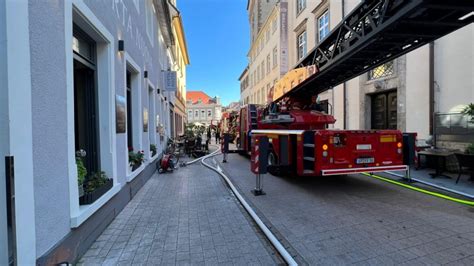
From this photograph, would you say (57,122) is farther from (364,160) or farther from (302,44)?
(302,44)

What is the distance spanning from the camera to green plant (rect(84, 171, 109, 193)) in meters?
3.84

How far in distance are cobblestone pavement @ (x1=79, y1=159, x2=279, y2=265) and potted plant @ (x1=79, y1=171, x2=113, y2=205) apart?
590 millimetres

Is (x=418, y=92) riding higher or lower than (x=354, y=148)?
higher

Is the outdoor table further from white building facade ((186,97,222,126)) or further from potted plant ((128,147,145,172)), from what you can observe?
white building facade ((186,97,222,126))

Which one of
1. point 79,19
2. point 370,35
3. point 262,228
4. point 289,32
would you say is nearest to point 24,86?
point 79,19


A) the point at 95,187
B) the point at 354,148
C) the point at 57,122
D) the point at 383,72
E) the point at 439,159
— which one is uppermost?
the point at 383,72

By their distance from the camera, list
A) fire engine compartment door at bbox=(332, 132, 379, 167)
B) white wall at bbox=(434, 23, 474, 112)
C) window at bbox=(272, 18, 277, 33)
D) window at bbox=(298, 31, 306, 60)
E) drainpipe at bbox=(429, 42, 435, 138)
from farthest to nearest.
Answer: window at bbox=(272, 18, 277, 33), window at bbox=(298, 31, 306, 60), drainpipe at bbox=(429, 42, 435, 138), white wall at bbox=(434, 23, 474, 112), fire engine compartment door at bbox=(332, 132, 379, 167)

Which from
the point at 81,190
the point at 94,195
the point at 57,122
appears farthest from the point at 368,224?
the point at 57,122

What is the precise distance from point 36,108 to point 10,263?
128 centimetres

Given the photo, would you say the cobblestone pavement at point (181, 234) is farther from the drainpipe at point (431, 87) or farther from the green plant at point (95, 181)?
the drainpipe at point (431, 87)

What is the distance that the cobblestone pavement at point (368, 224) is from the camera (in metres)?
3.27

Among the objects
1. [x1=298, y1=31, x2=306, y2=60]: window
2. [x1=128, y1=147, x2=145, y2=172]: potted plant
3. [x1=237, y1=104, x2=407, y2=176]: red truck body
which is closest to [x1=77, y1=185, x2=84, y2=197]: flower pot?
[x1=128, y1=147, x2=145, y2=172]: potted plant

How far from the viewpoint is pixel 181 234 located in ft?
13.2

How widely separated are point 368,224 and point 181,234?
282 cm
